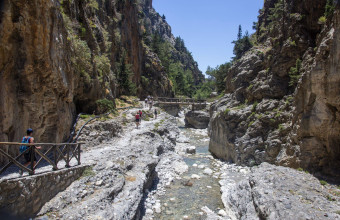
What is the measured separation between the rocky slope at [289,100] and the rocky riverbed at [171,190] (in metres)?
1.92

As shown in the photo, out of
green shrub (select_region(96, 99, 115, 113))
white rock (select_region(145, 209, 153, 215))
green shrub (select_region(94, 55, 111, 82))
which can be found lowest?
white rock (select_region(145, 209, 153, 215))

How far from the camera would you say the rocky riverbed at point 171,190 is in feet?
26.2

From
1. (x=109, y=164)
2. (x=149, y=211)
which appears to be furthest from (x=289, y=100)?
(x=109, y=164)

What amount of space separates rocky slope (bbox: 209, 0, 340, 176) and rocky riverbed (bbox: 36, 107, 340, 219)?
192 cm

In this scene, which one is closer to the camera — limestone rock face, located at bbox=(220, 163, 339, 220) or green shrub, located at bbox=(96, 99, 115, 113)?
limestone rock face, located at bbox=(220, 163, 339, 220)

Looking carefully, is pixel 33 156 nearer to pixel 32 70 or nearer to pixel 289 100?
pixel 32 70

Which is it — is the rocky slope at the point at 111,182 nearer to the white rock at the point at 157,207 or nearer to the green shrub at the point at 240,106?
the white rock at the point at 157,207

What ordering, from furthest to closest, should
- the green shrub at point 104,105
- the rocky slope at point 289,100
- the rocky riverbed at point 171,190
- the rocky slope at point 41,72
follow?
the green shrub at point 104,105
the rocky slope at point 289,100
the rocky slope at point 41,72
the rocky riverbed at point 171,190

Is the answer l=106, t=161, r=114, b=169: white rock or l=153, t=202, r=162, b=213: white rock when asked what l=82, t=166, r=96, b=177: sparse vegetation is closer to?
l=106, t=161, r=114, b=169: white rock

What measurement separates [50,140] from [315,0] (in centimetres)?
2126

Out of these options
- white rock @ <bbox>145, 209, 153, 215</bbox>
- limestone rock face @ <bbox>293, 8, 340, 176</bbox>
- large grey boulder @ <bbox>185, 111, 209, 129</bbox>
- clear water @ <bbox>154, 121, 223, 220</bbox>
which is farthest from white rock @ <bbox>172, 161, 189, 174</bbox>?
large grey boulder @ <bbox>185, 111, 209, 129</bbox>

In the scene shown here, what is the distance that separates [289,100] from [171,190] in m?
11.6

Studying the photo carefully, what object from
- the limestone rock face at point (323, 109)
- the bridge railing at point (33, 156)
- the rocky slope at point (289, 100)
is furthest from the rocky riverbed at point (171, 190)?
the rocky slope at point (289, 100)

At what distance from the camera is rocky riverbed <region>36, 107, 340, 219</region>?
7.98m
